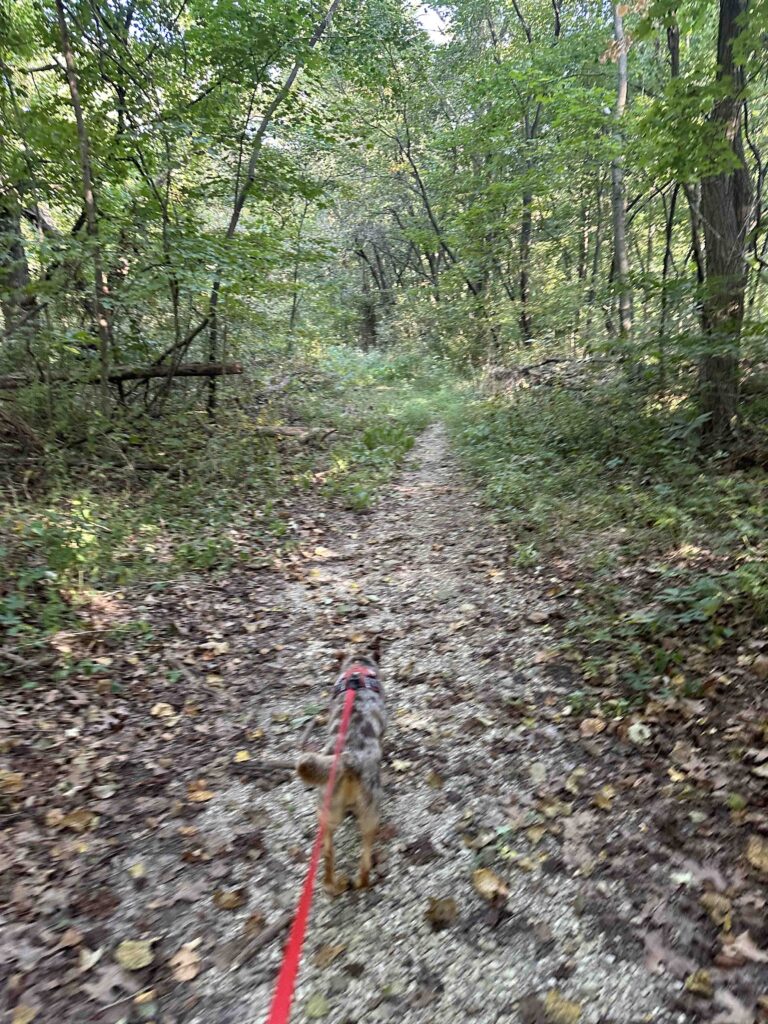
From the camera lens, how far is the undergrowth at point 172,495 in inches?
213

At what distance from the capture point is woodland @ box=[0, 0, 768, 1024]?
2.96 meters

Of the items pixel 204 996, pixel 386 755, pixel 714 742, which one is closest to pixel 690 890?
pixel 714 742

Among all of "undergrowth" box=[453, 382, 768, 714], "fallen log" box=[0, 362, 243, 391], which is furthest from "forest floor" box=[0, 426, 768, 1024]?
"fallen log" box=[0, 362, 243, 391]

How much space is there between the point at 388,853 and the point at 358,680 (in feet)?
2.97

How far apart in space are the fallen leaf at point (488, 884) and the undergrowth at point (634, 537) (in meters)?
1.43

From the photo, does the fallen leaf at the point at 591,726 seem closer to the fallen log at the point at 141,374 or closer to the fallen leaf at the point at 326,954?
the fallen leaf at the point at 326,954

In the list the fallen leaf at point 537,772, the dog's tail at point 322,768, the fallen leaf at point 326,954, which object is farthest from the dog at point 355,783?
the fallen leaf at point 537,772

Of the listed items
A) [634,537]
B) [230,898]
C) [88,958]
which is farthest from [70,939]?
[634,537]

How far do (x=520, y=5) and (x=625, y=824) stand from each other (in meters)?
24.0

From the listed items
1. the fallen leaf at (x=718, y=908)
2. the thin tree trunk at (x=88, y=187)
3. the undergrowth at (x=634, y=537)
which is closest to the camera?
the fallen leaf at (x=718, y=908)

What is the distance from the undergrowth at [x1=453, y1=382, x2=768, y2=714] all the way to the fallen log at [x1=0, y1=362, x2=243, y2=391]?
4.91m

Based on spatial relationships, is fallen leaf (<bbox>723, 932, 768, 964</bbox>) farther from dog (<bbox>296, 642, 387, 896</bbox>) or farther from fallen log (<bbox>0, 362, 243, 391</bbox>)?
fallen log (<bbox>0, 362, 243, 391</bbox>)

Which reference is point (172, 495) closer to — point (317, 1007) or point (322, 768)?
point (322, 768)

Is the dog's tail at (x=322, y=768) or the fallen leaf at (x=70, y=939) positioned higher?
the dog's tail at (x=322, y=768)
